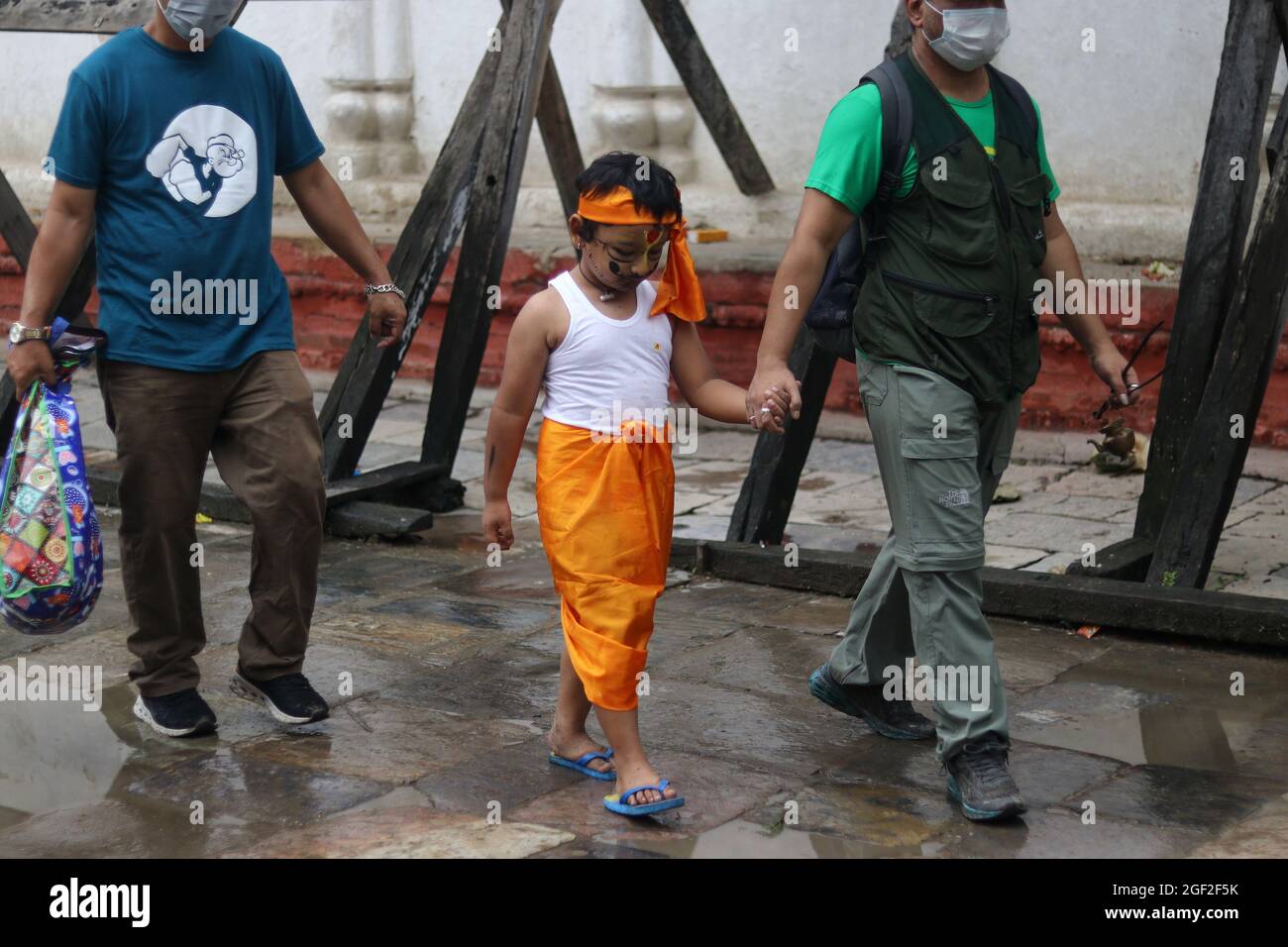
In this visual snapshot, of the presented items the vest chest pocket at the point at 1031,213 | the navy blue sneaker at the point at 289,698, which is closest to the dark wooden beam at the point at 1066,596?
Answer: the vest chest pocket at the point at 1031,213

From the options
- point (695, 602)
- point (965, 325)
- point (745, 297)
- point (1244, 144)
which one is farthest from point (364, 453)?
point (965, 325)

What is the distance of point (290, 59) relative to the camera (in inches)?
401

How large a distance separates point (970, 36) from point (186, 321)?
1.84 m

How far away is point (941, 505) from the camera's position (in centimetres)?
371

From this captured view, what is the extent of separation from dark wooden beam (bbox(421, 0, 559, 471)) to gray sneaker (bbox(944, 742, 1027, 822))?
3.20m

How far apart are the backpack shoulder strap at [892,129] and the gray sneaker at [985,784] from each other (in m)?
1.14

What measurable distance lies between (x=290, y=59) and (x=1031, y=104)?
7021 mm

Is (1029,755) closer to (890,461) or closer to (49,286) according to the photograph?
(890,461)

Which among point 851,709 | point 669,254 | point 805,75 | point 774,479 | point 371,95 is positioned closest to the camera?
point 669,254

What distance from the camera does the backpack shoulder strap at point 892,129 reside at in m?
3.69

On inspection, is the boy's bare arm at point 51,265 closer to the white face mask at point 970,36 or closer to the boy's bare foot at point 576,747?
the boy's bare foot at point 576,747

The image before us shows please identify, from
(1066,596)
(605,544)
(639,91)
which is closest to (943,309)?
(605,544)

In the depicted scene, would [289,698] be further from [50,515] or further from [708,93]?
[708,93]

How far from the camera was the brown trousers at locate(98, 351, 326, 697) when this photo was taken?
4.14 m
